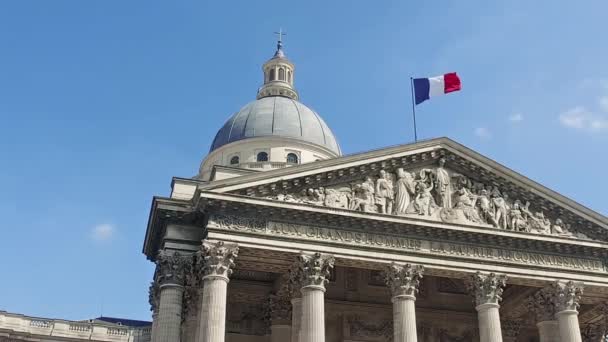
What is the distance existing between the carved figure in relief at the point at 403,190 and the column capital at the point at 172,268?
8.70 m

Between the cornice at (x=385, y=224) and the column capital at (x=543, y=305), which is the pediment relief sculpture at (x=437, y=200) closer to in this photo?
the cornice at (x=385, y=224)

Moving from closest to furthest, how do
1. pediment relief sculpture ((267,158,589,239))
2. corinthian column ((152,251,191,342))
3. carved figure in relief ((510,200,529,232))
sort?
corinthian column ((152,251,191,342)) → pediment relief sculpture ((267,158,589,239)) → carved figure in relief ((510,200,529,232))

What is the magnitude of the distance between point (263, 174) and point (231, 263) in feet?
12.3

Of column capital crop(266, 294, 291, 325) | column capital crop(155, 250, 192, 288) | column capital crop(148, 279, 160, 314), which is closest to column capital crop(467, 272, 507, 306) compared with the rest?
column capital crop(266, 294, 291, 325)

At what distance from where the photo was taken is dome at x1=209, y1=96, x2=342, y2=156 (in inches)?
2408

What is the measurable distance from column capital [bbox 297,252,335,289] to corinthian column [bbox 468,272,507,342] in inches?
A: 247

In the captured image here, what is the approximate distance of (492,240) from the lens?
105 ft

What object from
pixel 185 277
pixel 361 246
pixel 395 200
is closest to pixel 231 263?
pixel 185 277

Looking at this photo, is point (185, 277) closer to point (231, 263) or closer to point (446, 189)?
point (231, 263)

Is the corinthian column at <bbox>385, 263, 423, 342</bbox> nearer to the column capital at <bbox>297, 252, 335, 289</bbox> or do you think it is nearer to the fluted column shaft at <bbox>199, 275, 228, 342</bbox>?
the column capital at <bbox>297, 252, 335, 289</bbox>

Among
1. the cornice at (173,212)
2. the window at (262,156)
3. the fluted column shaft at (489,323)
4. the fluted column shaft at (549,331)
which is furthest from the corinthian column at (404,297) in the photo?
the window at (262,156)

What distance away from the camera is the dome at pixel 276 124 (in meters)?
61.2

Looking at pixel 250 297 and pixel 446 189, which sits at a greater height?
pixel 446 189

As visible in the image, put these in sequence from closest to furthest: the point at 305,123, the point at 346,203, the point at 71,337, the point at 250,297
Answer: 1. the point at 346,203
2. the point at 250,297
3. the point at 71,337
4. the point at 305,123
